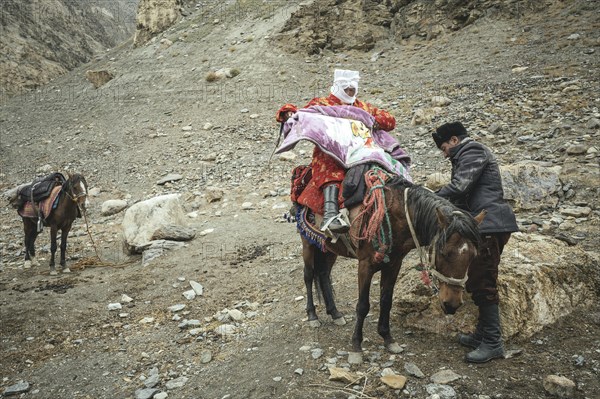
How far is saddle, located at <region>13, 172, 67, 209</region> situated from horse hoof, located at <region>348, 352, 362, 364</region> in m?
6.84

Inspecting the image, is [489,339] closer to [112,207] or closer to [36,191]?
[36,191]

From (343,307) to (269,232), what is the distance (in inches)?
132

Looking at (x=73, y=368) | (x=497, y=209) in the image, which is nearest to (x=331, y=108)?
(x=497, y=209)

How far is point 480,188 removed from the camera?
3.64 m

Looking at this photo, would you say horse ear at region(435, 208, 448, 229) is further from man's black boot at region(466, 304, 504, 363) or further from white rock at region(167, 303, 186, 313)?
white rock at region(167, 303, 186, 313)

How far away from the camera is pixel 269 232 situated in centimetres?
809

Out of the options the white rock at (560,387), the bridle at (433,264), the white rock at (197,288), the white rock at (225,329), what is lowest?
the white rock at (225,329)

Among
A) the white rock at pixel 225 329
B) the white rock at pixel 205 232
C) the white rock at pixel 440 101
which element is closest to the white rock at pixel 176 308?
the white rock at pixel 225 329

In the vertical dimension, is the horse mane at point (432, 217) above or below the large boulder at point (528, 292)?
above

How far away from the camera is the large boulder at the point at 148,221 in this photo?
7963 millimetres

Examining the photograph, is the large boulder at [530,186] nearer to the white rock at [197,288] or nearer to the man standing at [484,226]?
the man standing at [484,226]

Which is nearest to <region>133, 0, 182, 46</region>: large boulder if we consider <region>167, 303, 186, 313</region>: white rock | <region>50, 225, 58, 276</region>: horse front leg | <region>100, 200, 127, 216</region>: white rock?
<region>100, 200, 127, 216</region>: white rock

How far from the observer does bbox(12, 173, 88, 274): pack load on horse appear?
7906 mm

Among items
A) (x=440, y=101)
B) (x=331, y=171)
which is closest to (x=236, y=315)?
(x=331, y=171)
